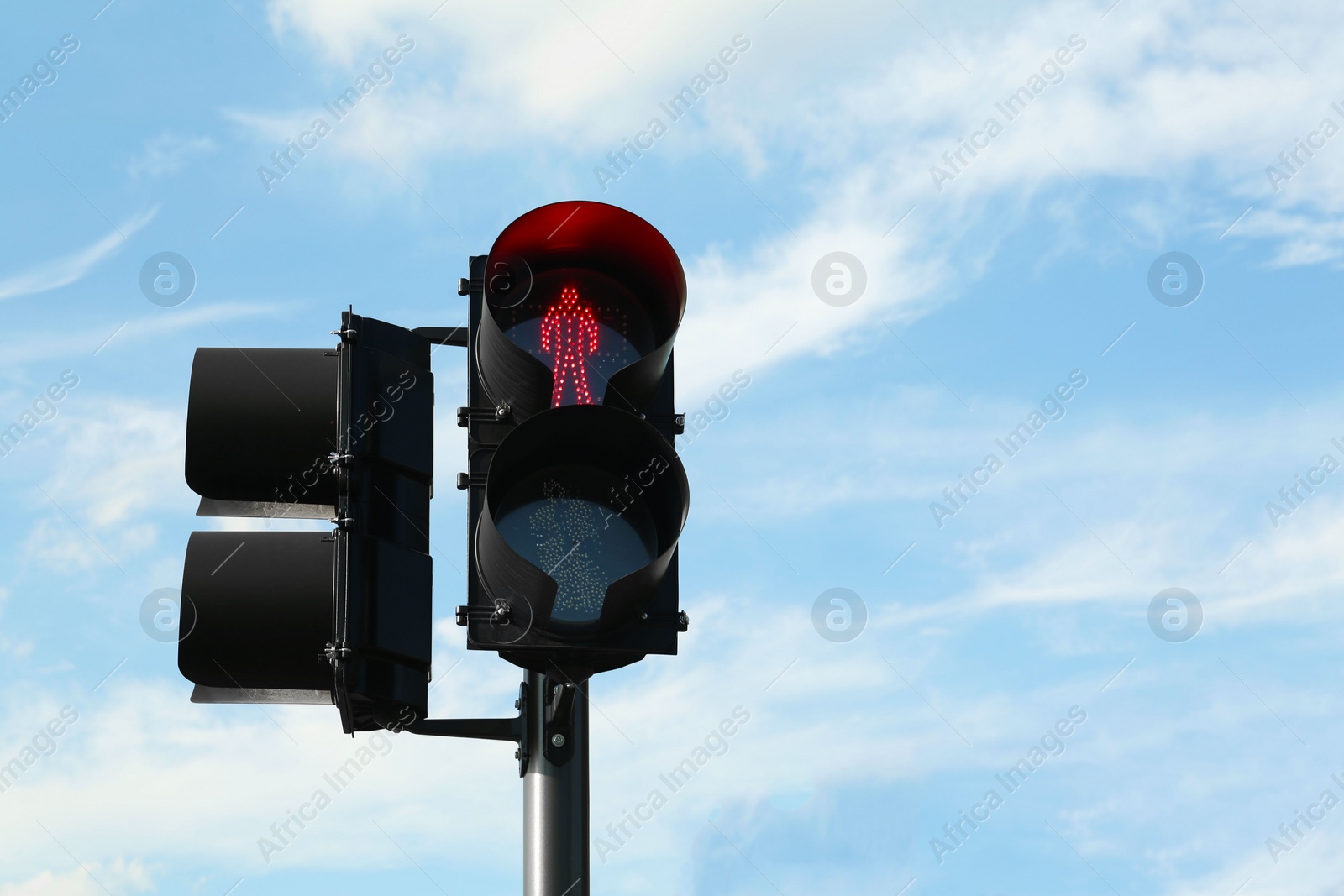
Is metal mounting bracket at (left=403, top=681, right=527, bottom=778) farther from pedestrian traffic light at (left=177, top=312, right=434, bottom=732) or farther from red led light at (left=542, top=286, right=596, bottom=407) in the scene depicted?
red led light at (left=542, top=286, right=596, bottom=407)

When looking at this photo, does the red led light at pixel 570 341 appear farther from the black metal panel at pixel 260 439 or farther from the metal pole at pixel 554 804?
the metal pole at pixel 554 804

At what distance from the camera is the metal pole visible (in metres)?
3.80

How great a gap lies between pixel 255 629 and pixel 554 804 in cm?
95

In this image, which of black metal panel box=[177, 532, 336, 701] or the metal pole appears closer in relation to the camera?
black metal panel box=[177, 532, 336, 701]

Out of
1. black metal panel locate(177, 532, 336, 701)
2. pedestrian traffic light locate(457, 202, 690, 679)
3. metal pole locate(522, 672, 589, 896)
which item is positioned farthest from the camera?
metal pole locate(522, 672, 589, 896)

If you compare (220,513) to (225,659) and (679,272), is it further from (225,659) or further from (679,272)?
(679,272)

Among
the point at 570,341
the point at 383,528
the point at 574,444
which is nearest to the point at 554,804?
the point at 383,528

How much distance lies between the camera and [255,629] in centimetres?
364

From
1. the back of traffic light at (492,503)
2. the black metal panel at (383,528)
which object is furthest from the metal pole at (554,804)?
the black metal panel at (383,528)

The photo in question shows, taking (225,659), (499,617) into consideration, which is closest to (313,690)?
(225,659)

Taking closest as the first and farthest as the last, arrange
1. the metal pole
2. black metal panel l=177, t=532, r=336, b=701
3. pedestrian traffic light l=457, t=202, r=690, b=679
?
pedestrian traffic light l=457, t=202, r=690, b=679
black metal panel l=177, t=532, r=336, b=701
the metal pole

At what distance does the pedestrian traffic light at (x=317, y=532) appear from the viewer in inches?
143

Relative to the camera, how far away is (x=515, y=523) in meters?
3.65

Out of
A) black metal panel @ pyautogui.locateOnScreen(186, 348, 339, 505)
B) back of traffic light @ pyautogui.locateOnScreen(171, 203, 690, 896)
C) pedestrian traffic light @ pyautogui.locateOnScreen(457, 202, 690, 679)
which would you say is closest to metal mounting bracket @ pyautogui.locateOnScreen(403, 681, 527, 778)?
back of traffic light @ pyautogui.locateOnScreen(171, 203, 690, 896)
